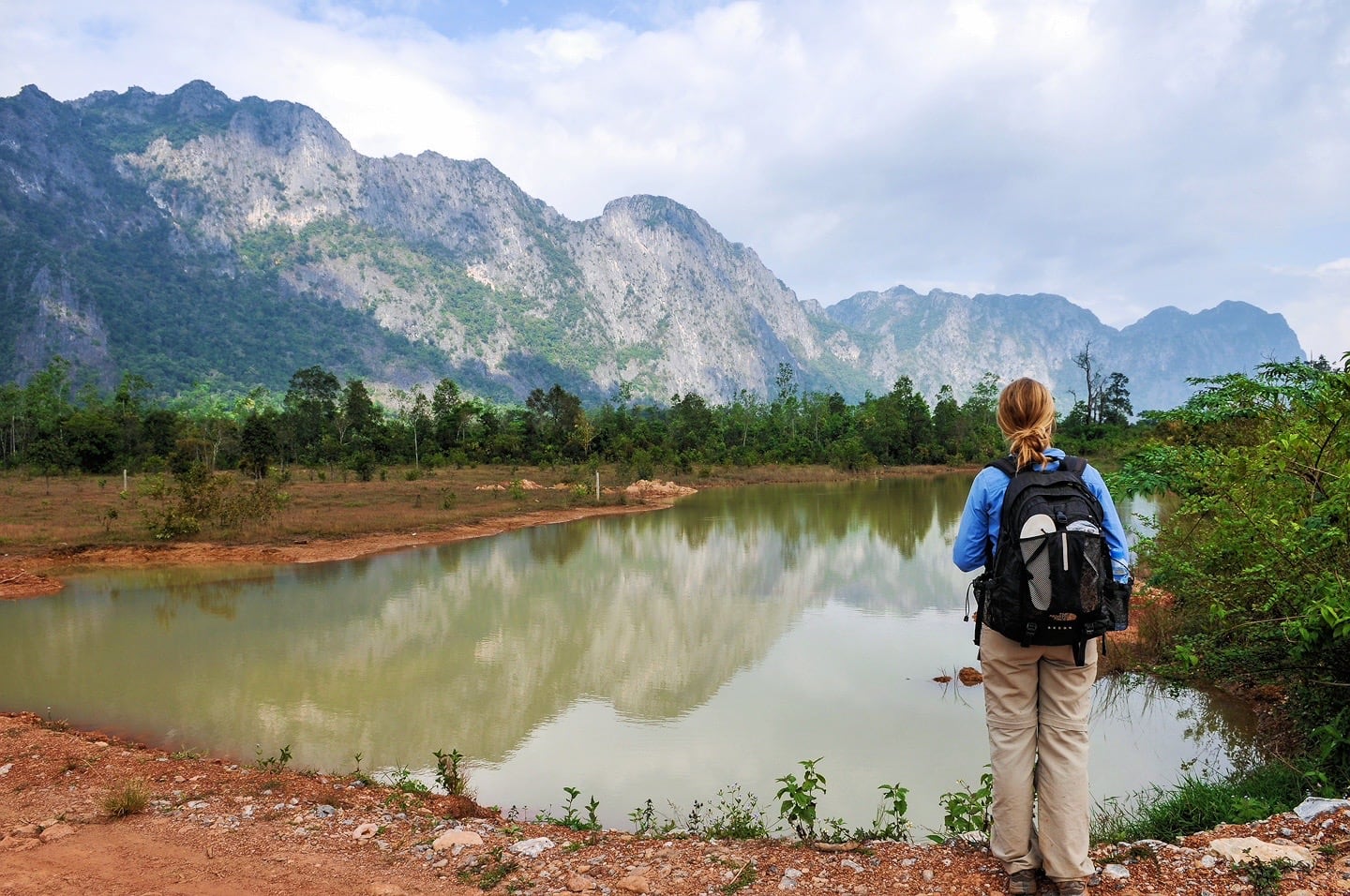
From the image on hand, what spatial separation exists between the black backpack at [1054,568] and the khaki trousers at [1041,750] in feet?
0.34

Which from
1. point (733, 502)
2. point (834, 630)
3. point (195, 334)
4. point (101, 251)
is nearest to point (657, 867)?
point (834, 630)

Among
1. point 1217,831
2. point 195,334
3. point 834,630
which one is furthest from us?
point 195,334

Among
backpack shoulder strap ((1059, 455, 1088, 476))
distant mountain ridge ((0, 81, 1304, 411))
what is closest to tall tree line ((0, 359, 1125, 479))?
backpack shoulder strap ((1059, 455, 1088, 476))

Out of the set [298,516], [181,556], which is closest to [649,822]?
[181,556]

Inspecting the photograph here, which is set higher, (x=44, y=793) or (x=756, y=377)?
(x=756, y=377)

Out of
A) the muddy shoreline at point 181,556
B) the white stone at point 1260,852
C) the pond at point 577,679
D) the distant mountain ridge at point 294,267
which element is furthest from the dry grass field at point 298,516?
the distant mountain ridge at point 294,267

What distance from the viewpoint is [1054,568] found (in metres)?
2.35

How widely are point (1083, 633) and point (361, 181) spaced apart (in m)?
162

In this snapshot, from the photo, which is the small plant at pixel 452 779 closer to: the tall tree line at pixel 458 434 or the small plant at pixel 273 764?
the small plant at pixel 273 764

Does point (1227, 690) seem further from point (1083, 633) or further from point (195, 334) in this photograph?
point (195, 334)

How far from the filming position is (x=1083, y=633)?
2.38m

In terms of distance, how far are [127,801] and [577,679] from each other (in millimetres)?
4446

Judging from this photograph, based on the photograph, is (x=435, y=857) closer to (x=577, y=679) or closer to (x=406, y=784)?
(x=406, y=784)

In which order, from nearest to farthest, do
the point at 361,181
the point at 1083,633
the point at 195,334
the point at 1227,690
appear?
the point at 1083,633
the point at 1227,690
the point at 195,334
the point at 361,181
